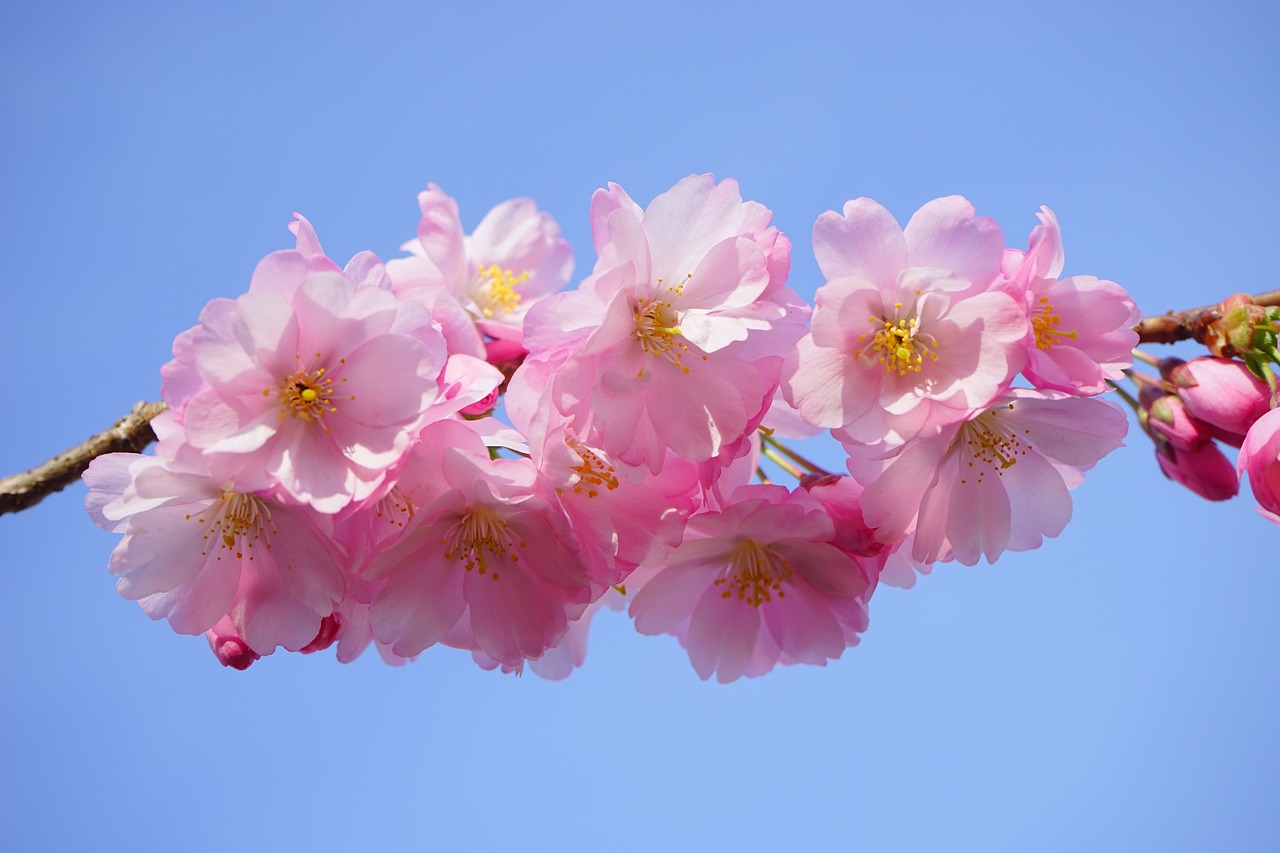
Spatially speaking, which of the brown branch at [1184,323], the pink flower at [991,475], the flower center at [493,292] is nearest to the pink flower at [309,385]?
the pink flower at [991,475]

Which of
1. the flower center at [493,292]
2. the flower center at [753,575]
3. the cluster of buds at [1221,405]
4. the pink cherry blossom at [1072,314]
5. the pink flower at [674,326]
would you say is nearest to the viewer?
the pink flower at [674,326]

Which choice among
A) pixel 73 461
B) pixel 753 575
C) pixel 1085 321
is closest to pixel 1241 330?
pixel 1085 321

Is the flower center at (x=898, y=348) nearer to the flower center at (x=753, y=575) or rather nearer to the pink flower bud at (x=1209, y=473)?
the flower center at (x=753, y=575)

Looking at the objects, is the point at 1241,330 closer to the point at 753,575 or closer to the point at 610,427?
the point at 753,575

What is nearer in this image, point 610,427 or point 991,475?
point 610,427

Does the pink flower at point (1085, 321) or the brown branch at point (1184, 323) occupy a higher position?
the brown branch at point (1184, 323)

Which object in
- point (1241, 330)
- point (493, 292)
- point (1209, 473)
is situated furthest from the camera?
point (493, 292)

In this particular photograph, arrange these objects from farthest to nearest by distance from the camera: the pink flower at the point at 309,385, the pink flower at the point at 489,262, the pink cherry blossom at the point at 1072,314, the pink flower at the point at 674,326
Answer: the pink flower at the point at 489,262
the pink cherry blossom at the point at 1072,314
the pink flower at the point at 674,326
the pink flower at the point at 309,385

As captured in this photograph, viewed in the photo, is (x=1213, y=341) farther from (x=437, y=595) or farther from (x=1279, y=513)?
(x=437, y=595)
